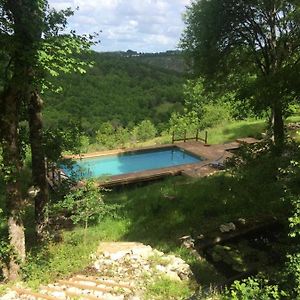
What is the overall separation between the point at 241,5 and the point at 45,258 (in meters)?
11.6

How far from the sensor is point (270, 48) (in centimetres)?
1515

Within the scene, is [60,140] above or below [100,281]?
above

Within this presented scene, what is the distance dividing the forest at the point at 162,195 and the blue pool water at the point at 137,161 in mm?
5349

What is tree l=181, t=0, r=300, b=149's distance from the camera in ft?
47.7

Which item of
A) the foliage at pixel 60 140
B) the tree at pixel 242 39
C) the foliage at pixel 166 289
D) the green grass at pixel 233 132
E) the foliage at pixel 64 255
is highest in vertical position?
the tree at pixel 242 39

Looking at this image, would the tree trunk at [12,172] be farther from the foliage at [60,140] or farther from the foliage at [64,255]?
the foliage at [60,140]

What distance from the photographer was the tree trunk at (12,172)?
7.57 meters

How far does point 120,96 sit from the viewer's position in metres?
61.9

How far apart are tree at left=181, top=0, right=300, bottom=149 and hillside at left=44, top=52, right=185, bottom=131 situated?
87.6ft

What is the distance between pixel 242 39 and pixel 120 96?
4737cm

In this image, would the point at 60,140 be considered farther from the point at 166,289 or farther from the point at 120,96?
the point at 120,96

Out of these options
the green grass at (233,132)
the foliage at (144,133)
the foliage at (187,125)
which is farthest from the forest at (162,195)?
the foliage at (144,133)

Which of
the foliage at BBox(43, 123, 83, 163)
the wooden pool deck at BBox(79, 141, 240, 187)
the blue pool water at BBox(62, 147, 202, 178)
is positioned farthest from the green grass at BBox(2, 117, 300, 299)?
the blue pool water at BBox(62, 147, 202, 178)

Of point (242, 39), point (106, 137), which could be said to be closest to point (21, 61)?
point (242, 39)
